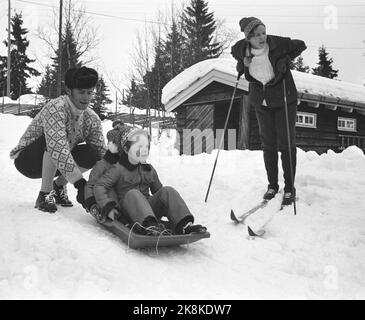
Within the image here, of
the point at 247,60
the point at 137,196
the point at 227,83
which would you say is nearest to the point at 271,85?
the point at 247,60

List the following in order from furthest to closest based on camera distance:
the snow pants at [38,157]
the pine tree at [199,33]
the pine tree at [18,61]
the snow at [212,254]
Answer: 1. the pine tree at [18,61]
2. the pine tree at [199,33]
3. the snow pants at [38,157]
4. the snow at [212,254]

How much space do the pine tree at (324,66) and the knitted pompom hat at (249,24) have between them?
3710 cm

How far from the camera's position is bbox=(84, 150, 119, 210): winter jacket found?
121 inches

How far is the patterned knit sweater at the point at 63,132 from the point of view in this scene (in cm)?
321

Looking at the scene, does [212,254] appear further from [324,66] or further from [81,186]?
[324,66]

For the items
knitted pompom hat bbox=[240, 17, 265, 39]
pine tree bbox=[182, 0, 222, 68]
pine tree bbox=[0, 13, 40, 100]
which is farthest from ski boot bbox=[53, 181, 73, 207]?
pine tree bbox=[0, 13, 40, 100]

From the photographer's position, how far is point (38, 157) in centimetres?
356

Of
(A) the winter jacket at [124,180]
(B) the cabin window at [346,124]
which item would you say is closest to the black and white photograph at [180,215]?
(A) the winter jacket at [124,180]

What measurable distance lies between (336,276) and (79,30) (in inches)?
749

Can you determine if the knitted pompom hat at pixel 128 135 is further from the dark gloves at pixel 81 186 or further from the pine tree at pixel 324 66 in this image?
the pine tree at pixel 324 66

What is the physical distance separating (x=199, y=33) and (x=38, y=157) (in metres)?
27.7

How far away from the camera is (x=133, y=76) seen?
2433cm
